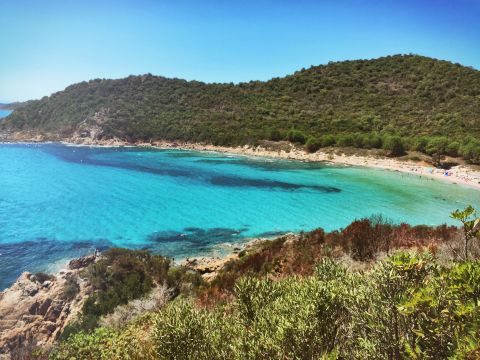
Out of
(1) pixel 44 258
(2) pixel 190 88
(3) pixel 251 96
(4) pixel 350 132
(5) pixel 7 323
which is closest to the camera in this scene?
(5) pixel 7 323

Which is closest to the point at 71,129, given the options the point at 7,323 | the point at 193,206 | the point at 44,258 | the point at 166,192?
the point at 166,192

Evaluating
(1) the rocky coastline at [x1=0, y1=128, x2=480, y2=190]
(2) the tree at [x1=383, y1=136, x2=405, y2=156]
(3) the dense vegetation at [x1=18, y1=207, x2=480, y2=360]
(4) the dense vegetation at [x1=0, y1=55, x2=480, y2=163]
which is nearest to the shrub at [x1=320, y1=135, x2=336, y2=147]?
(4) the dense vegetation at [x1=0, y1=55, x2=480, y2=163]

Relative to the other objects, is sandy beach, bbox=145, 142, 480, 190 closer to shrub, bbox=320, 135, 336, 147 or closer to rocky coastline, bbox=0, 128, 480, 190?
rocky coastline, bbox=0, 128, 480, 190

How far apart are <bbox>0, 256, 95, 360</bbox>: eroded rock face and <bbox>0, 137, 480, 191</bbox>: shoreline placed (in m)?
35.1

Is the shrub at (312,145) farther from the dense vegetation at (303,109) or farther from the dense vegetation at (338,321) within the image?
the dense vegetation at (338,321)

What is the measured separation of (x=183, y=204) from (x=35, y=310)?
15.4m

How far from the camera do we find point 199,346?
452cm

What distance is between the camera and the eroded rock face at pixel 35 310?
33.5 ft

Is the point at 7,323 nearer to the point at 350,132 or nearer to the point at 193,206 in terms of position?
the point at 193,206

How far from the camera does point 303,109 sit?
7581 cm

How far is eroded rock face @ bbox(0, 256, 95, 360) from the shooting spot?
10206 mm

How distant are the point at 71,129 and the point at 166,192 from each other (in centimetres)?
6072

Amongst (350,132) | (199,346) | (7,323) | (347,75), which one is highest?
(347,75)

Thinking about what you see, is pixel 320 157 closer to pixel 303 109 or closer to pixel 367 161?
pixel 367 161
